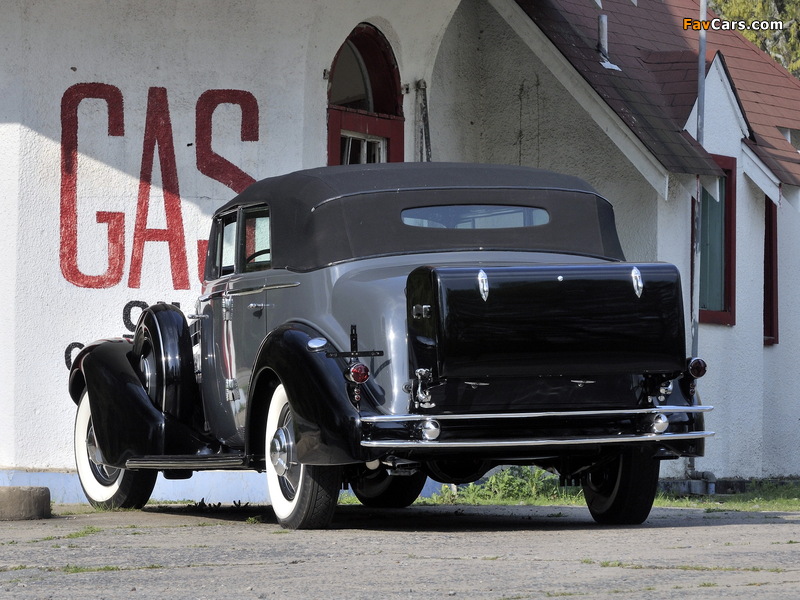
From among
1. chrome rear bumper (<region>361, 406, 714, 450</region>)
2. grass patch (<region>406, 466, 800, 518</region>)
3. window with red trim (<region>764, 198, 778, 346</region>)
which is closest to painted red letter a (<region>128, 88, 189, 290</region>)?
grass patch (<region>406, 466, 800, 518</region>)

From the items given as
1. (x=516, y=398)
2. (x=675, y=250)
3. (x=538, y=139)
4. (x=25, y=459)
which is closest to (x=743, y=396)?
(x=675, y=250)

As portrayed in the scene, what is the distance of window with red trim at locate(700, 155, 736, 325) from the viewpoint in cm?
1488

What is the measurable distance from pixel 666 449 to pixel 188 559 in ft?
8.25

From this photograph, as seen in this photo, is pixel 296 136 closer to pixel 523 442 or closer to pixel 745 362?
pixel 523 442

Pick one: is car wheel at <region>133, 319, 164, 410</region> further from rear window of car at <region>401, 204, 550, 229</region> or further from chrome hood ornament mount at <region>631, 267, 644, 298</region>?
chrome hood ornament mount at <region>631, 267, 644, 298</region>

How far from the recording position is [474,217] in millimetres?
7777

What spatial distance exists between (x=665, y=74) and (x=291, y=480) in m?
8.78

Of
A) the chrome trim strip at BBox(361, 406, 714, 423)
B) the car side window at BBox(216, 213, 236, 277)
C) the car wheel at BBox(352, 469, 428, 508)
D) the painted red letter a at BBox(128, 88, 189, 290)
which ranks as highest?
the painted red letter a at BBox(128, 88, 189, 290)

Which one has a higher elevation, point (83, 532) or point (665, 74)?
point (665, 74)

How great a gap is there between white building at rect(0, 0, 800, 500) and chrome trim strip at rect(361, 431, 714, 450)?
4690 mm

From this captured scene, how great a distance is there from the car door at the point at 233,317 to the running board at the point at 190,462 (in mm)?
289

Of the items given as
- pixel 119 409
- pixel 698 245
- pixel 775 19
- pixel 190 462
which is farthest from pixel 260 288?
pixel 775 19

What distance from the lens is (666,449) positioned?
23.4 ft

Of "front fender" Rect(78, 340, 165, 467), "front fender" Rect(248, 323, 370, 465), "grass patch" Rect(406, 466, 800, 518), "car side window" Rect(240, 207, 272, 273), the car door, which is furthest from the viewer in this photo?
"grass patch" Rect(406, 466, 800, 518)
